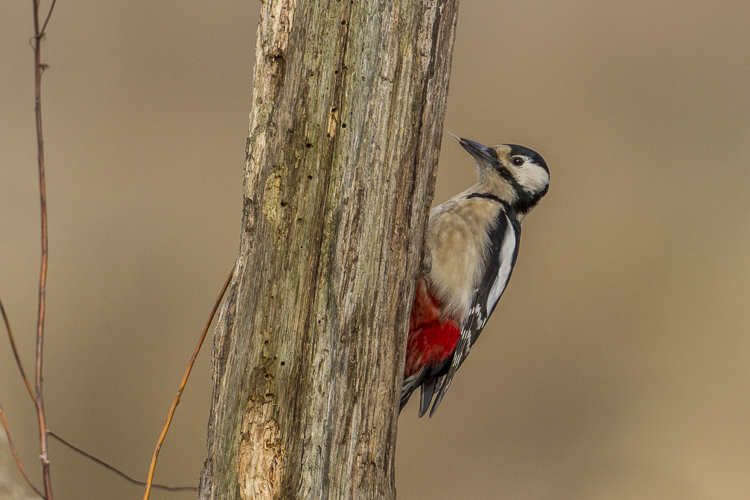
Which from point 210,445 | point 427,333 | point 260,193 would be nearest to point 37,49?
point 260,193

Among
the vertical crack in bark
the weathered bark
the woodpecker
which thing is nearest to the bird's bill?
the woodpecker

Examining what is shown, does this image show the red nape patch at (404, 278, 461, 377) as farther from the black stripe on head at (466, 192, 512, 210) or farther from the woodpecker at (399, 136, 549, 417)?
the black stripe on head at (466, 192, 512, 210)

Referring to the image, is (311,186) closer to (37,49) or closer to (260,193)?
(260,193)

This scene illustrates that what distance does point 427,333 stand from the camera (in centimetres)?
154

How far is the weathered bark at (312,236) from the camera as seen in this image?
1.00m

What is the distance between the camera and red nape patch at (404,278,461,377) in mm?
1485

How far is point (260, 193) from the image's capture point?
1.02 m

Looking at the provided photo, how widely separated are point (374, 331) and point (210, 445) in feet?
1.11

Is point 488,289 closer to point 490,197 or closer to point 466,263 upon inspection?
point 466,263

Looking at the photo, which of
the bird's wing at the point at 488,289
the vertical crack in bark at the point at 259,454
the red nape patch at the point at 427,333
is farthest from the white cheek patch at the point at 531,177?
the vertical crack in bark at the point at 259,454

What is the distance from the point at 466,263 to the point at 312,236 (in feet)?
2.04

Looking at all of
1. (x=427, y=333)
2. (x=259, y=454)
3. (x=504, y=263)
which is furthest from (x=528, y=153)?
(x=259, y=454)

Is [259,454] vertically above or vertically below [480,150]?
below

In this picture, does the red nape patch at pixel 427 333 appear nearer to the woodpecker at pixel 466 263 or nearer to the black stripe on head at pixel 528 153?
the woodpecker at pixel 466 263
